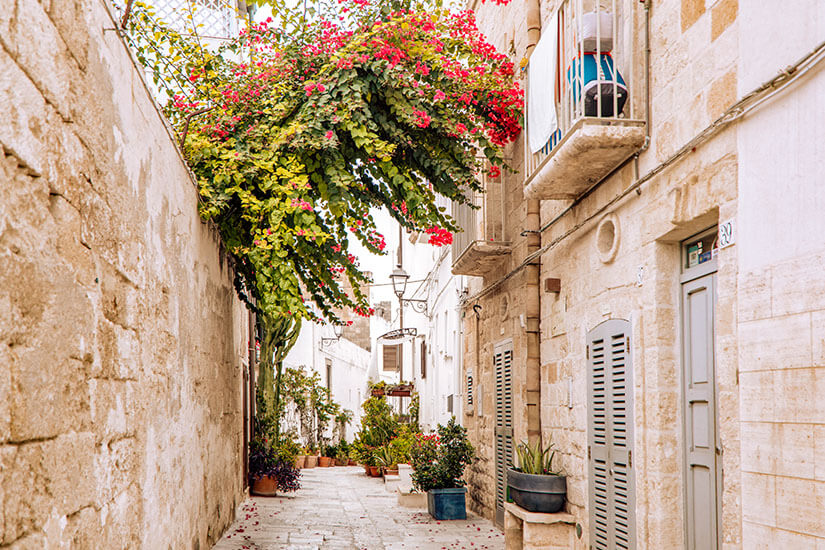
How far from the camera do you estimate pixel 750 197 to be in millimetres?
4168

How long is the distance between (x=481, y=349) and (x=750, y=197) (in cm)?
735

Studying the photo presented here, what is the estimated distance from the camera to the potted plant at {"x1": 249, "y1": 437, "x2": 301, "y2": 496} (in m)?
13.1

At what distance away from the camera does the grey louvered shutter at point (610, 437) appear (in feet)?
19.4

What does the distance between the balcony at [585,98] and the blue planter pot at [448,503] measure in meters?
4.98

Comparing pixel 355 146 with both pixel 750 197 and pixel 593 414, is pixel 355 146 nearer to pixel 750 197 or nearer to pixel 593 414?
pixel 593 414

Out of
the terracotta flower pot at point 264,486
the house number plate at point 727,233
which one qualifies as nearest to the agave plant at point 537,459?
the house number plate at point 727,233

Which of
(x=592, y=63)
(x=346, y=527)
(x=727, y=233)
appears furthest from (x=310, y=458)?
(x=727, y=233)

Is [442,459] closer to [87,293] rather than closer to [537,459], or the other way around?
[537,459]

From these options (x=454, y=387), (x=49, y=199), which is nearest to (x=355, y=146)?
(x=49, y=199)

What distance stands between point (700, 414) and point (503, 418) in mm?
4784

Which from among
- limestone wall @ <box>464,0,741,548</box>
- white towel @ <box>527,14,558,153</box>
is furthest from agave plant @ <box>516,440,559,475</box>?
white towel @ <box>527,14,558,153</box>

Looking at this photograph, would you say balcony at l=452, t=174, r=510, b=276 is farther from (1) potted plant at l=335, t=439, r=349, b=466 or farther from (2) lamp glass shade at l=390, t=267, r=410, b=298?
(1) potted plant at l=335, t=439, r=349, b=466

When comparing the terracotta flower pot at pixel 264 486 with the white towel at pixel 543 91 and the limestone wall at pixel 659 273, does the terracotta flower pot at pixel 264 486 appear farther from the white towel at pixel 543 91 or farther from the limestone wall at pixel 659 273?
the white towel at pixel 543 91

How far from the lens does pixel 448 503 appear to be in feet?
34.8
